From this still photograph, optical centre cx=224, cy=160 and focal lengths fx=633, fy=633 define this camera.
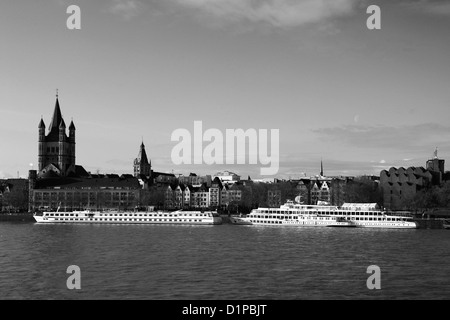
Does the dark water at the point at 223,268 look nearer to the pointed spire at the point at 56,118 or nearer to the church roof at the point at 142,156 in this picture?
the pointed spire at the point at 56,118

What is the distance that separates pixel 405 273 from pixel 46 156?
10432 cm

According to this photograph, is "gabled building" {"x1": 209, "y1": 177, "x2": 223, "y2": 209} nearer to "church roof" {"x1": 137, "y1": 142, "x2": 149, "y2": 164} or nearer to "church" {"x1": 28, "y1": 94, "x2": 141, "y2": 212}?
"church" {"x1": 28, "y1": 94, "x2": 141, "y2": 212}

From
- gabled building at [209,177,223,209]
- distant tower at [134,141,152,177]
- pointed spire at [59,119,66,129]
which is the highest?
pointed spire at [59,119,66,129]

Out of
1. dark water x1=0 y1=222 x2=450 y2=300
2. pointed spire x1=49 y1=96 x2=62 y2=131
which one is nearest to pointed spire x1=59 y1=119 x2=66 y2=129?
pointed spire x1=49 y1=96 x2=62 y2=131

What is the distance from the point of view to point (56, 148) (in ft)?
402

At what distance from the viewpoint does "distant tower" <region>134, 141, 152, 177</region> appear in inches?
5369

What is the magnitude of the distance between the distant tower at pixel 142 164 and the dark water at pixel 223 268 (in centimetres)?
9149

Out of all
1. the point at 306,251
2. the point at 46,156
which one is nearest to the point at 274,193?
the point at 46,156

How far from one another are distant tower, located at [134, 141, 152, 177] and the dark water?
91495 mm

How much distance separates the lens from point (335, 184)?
106 m
